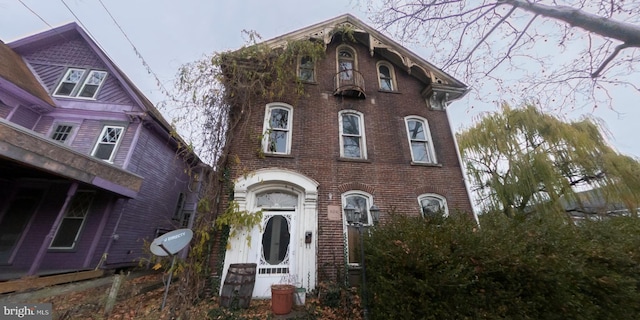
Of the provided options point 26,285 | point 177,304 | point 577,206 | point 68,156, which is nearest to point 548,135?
point 577,206

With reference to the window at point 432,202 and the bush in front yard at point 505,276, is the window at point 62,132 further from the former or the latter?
the window at point 432,202

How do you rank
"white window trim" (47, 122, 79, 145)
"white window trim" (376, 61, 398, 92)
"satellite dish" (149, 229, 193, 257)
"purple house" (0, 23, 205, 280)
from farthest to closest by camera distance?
1. "white window trim" (376, 61, 398, 92)
2. "white window trim" (47, 122, 79, 145)
3. "purple house" (0, 23, 205, 280)
4. "satellite dish" (149, 229, 193, 257)

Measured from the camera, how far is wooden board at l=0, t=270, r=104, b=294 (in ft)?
18.9

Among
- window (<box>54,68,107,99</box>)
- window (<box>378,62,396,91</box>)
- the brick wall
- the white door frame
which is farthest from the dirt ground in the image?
window (<box>378,62,396,91</box>)

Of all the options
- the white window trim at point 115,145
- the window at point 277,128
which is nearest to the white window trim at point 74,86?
A: the white window trim at point 115,145

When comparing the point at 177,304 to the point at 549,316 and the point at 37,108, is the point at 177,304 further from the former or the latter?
the point at 37,108

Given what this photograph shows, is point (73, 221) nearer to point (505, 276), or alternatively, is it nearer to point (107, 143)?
point (107, 143)

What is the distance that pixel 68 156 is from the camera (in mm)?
6141

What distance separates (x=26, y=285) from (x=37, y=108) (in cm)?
704

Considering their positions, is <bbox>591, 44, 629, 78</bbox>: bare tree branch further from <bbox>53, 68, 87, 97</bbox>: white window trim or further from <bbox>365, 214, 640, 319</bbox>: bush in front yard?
<bbox>53, 68, 87, 97</bbox>: white window trim

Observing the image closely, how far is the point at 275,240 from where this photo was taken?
6707 millimetres

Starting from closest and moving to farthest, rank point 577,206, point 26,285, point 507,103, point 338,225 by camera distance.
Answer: point 26,285 < point 338,225 < point 577,206 < point 507,103

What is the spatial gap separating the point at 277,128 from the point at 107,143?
6.95m

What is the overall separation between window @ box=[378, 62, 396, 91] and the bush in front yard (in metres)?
6.94
